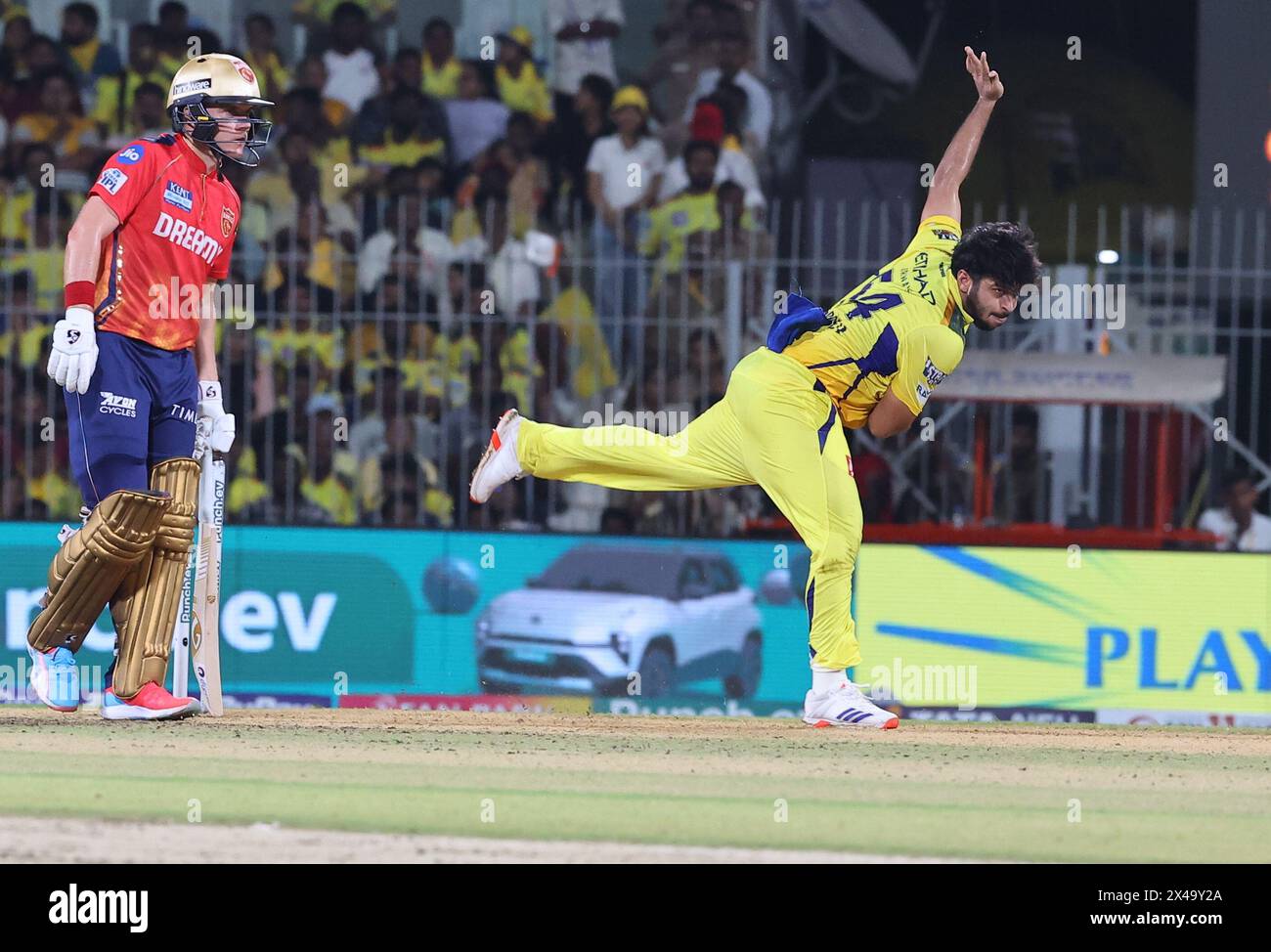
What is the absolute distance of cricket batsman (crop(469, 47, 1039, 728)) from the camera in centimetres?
766

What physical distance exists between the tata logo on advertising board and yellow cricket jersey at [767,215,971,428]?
135 inches

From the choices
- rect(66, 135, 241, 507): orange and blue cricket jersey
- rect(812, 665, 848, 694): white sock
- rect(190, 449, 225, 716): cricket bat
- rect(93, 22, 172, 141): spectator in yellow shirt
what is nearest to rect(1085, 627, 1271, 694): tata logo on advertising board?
rect(812, 665, 848, 694): white sock

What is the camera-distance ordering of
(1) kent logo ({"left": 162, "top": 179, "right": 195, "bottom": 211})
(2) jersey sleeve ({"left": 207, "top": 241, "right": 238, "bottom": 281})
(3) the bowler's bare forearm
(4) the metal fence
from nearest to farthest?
(1) kent logo ({"left": 162, "top": 179, "right": 195, "bottom": 211}) → (2) jersey sleeve ({"left": 207, "top": 241, "right": 238, "bottom": 281}) → (3) the bowler's bare forearm → (4) the metal fence

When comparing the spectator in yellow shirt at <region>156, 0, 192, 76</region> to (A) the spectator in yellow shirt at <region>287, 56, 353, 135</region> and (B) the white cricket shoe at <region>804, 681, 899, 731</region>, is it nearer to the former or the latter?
(A) the spectator in yellow shirt at <region>287, 56, 353, 135</region>

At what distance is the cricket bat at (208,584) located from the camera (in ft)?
26.7

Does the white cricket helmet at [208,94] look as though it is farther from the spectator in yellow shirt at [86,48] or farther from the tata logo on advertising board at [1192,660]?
the spectator in yellow shirt at [86,48]

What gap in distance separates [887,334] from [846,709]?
1.45 metres

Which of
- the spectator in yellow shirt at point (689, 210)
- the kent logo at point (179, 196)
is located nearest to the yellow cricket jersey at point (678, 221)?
the spectator in yellow shirt at point (689, 210)

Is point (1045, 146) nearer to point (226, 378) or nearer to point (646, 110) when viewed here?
point (646, 110)

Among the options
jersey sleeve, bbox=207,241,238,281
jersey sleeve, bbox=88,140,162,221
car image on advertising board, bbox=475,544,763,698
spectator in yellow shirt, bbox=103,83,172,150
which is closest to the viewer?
jersey sleeve, bbox=88,140,162,221

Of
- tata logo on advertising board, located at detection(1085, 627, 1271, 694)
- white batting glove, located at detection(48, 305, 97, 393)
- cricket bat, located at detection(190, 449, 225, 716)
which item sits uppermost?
white batting glove, located at detection(48, 305, 97, 393)

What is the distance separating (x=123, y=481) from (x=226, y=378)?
4654 millimetres

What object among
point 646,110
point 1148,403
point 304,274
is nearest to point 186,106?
point 304,274
